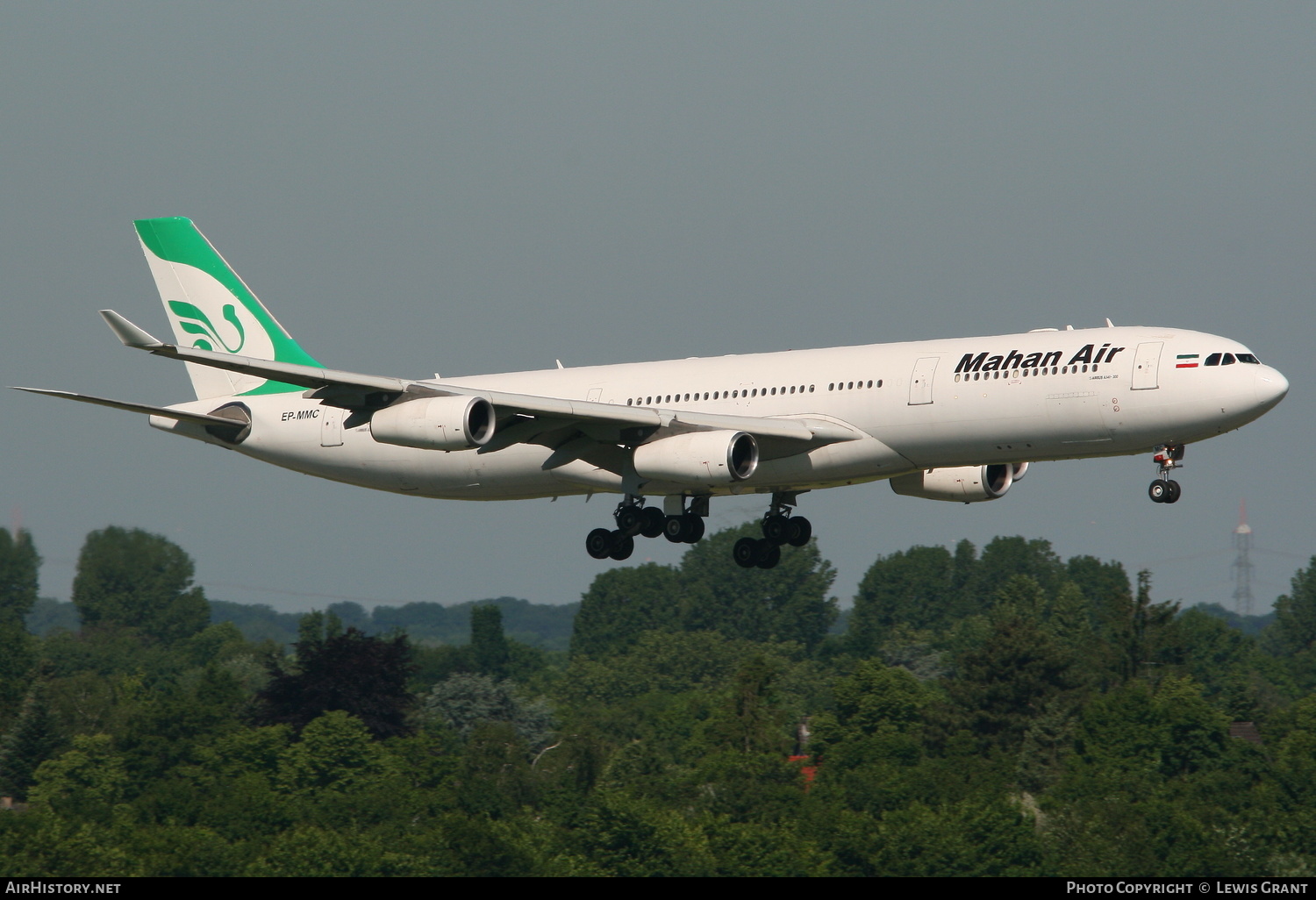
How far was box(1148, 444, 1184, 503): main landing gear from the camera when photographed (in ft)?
146

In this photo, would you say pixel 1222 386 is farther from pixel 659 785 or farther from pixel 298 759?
pixel 298 759

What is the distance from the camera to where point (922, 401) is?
45.7 meters

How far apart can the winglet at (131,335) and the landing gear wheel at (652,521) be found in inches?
610

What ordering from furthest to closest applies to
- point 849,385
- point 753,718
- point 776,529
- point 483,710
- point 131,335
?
point 483,710
point 753,718
point 776,529
point 849,385
point 131,335

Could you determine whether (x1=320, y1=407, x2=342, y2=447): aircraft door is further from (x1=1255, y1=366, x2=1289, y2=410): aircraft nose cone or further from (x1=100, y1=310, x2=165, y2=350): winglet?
(x1=1255, y1=366, x2=1289, y2=410): aircraft nose cone

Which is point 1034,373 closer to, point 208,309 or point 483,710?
point 208,309

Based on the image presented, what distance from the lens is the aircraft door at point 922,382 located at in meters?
45.7

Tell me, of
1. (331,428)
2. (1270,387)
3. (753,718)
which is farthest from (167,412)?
(753,718)

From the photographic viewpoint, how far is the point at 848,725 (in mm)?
134875

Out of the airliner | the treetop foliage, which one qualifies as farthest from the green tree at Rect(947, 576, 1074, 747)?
the airliner

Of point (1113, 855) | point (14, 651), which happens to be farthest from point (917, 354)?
point (14, 651)

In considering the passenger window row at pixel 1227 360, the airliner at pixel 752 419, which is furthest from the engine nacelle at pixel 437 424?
the passenger window row at pixel 1227 360

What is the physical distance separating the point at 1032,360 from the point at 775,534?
36.6 ft

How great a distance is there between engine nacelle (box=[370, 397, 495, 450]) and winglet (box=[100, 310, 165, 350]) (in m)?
6.45
